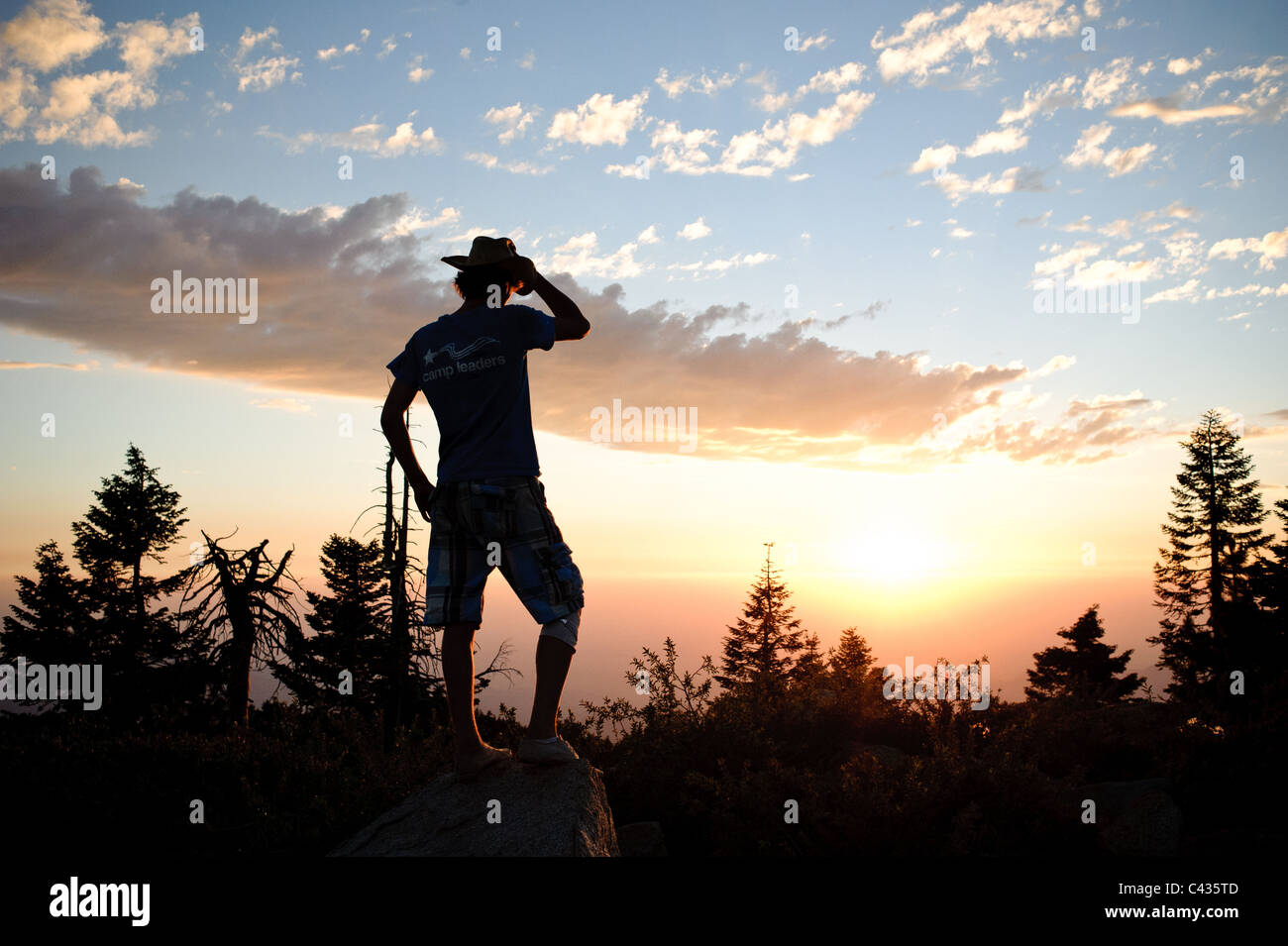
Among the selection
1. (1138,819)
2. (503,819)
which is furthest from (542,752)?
(1138,819)

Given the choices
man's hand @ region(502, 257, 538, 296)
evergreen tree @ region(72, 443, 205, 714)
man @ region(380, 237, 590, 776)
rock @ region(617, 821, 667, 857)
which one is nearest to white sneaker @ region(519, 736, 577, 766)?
man @ region(380, 237, 590, 776)

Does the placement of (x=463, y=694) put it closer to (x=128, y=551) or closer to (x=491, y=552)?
(x=491, y=552)

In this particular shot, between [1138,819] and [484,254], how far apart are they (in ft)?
18.7

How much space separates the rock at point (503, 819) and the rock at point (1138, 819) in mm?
3406

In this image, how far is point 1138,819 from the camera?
5.39 meters

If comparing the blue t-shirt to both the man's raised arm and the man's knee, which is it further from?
the man's knee

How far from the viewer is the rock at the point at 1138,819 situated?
5.16 meters

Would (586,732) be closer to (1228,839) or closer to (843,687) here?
(843,687)

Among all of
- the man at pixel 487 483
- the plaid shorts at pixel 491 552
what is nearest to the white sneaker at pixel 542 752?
the man at pixel 487 483

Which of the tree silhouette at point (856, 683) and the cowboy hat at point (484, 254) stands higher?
the cowboy hat at point (484, 254)

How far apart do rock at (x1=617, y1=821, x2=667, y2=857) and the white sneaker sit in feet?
4.39

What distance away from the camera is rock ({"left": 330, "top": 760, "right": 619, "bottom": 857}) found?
4.12 meters

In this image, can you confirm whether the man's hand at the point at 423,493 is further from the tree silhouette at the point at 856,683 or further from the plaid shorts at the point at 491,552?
the tree silhouette at the point at 856,683
